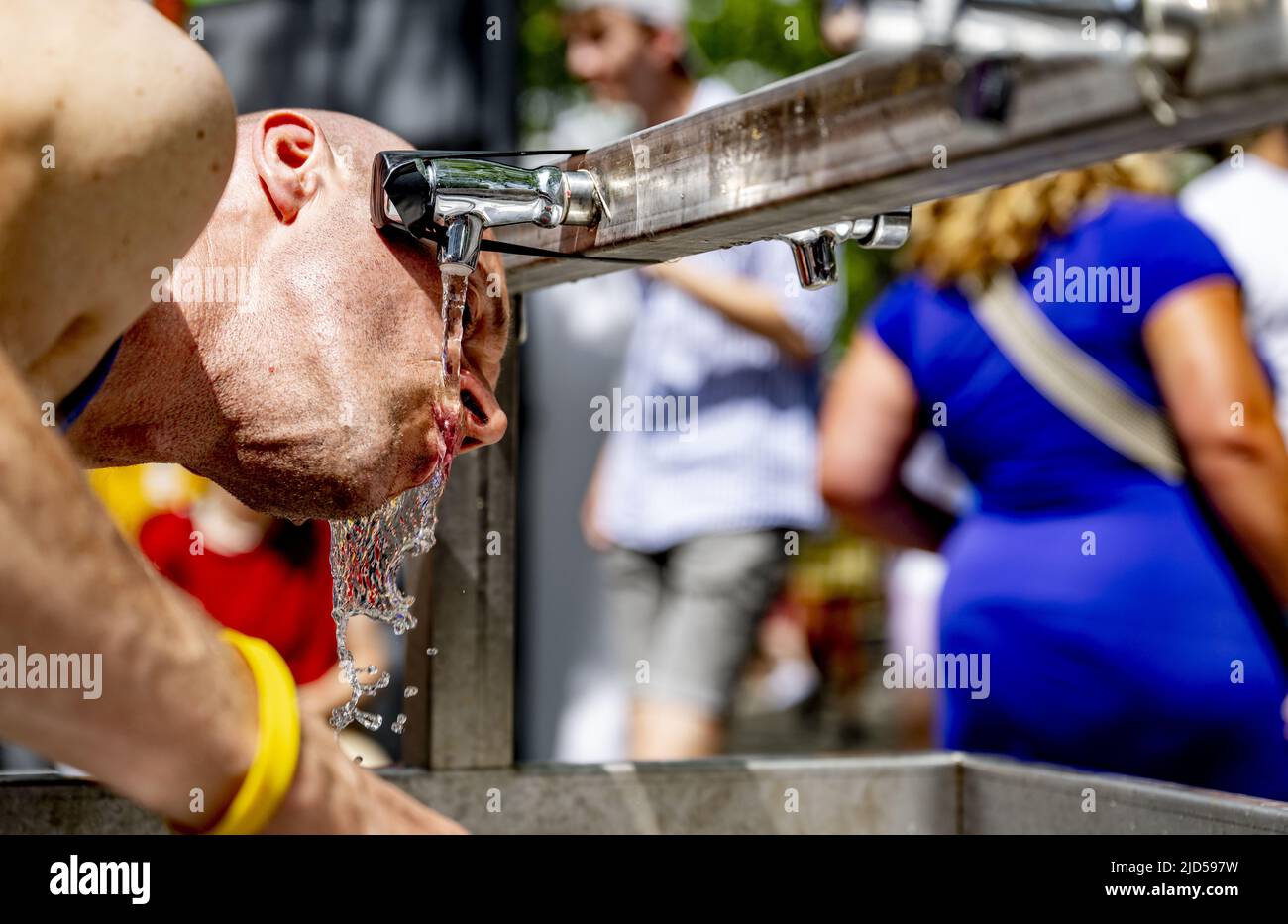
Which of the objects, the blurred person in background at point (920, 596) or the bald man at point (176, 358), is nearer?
the bald man at point (176, 358)

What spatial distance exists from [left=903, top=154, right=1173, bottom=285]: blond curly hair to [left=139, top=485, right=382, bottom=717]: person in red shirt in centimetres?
179

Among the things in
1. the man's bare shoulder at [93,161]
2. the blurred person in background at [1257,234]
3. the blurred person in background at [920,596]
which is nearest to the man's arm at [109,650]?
the man's bare shoulder at [93,161]

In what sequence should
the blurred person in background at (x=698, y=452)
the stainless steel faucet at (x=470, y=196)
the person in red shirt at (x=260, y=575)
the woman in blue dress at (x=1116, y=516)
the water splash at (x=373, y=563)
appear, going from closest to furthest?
the stainless steel faucet at (x=470, y=196) → the water splash at (x=373, y=563) → the woman in blue dress at (x=1116, y=516) → the blurred person in background at (x=698, y=452) → the person in red shirt at (x=260, y=575)

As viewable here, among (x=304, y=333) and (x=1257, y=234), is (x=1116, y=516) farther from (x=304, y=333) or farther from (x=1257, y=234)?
(x=304, y=333)

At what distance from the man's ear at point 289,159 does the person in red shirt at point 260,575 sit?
228 cm

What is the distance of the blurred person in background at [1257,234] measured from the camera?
2.24m

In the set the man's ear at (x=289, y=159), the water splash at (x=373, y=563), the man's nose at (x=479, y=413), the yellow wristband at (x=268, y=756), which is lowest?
the yellow wristband at (x=268, y=756)

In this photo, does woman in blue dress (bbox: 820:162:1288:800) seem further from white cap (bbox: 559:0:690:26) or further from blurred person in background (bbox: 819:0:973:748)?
blurred person in background (bbox: 819:0:973:748)

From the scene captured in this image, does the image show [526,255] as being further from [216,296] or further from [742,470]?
[742,470]

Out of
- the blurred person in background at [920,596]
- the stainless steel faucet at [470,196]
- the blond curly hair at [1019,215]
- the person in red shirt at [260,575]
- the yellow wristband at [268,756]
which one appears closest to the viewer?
the yellow wristband at [268,756]

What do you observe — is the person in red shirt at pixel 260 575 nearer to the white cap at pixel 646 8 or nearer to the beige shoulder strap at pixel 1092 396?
the white cap at pixel 646 8

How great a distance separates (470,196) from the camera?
117cm

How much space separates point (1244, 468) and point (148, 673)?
5.38 feet

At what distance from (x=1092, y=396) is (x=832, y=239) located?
96 centimetres
